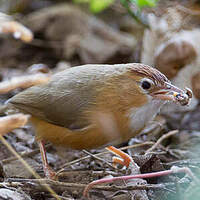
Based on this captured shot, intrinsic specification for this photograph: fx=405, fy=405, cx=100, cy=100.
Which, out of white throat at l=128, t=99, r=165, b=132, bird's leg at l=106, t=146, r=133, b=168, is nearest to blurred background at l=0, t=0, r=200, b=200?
bird's leg at l=106, t=146, r=133, b=168

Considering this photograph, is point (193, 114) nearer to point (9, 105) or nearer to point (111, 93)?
point (111, 93)

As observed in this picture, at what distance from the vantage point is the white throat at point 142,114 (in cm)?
333

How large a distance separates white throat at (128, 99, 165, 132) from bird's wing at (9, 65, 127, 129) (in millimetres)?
360

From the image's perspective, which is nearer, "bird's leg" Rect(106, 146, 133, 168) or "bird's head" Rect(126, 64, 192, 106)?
"bird's head" Rect(126, 64, 192, 106)

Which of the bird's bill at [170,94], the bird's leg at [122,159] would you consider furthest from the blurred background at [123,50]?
the bird's bill at [170,94]

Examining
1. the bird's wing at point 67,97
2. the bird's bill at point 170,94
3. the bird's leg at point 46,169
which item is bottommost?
the bird's leg at point 46,169

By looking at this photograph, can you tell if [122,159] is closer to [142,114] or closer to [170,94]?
[142,114]

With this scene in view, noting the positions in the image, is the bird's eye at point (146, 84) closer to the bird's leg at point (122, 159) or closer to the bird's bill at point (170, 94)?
the bird's bill at point (170, 94)

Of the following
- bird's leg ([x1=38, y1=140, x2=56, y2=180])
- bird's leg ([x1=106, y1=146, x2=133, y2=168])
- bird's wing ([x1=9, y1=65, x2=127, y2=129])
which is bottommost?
bird's leg ([x1=38, y1=140, x2=56, y2=180])

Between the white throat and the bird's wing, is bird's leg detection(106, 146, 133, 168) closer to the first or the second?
the white throat

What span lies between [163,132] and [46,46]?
327 cm

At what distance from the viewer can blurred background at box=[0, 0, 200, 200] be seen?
3812 mm

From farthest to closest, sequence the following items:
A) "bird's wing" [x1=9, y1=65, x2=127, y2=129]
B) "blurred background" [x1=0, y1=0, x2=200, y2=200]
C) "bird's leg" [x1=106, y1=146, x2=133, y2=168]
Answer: "blurred background" [x1=0, y1=0, x2=200, y2=200] < "bird's leg" [x1=106, y1=146, x2=133, y2=168] < "bird's wing" [x1=9, y1=65, x2=127, y2=129]

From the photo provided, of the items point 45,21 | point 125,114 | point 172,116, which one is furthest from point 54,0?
point 125,114
